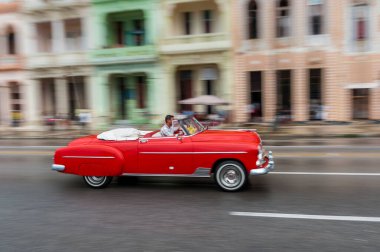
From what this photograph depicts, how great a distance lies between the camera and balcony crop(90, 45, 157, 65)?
2539 cm

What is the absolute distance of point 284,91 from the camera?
23.6 m

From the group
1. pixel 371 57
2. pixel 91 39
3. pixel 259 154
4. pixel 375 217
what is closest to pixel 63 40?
pixel 91 39

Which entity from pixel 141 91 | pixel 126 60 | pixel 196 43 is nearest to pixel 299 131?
pixel 196 43

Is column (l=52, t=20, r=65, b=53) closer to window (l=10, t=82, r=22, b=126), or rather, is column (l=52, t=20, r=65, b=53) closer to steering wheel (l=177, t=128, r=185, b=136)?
window (l=10, t=82, r=22, b=126)

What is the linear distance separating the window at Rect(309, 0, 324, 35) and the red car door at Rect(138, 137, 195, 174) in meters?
17.7

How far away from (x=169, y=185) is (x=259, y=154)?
2101mm

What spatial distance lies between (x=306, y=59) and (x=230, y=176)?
1711 cm

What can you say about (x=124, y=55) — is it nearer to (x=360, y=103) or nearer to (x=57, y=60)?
(x=57, y=60)

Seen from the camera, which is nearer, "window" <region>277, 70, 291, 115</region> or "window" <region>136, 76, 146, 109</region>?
"window" <region>277, 70, 291, 115</region>

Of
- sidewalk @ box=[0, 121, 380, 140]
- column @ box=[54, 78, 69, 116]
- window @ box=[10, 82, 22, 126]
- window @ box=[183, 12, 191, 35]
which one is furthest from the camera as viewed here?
window @ box=[10, 82, 22, 126]

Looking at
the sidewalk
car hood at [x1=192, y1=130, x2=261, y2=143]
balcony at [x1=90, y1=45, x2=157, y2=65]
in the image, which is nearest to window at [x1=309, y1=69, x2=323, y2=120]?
the sidewalk

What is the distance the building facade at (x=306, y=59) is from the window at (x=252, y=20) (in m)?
0.06

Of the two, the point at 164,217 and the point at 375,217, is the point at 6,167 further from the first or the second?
the point at 375,217

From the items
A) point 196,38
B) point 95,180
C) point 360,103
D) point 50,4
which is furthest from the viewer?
point 50,4
